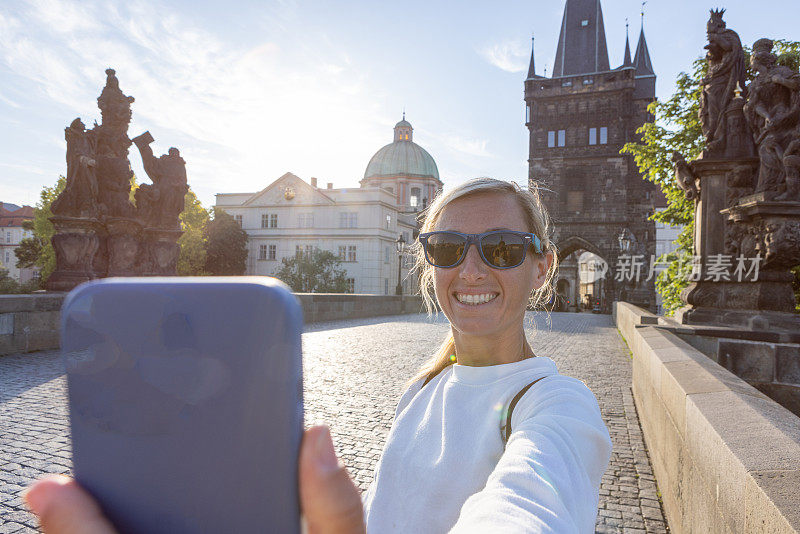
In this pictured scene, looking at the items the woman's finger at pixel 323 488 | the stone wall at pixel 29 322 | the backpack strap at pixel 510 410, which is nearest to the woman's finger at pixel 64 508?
the woman's finger at pixel 323 488

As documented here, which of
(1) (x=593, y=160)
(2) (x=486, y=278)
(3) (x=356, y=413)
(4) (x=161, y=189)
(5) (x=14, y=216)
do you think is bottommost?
(3) (x=356, y=413)

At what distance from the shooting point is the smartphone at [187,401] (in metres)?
0.56

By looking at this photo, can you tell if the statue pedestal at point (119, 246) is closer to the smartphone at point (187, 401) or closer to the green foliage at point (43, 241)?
the smartphone at point (187, 401)

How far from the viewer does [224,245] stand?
50.8 m

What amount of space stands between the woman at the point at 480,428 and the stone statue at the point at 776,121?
6.08 metres

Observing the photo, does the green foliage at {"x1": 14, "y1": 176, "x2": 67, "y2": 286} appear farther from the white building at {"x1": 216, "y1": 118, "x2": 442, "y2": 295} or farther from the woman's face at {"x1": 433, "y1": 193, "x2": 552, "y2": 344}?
the woman's face at {"x1": 433, "y1": 193, "x2": 552, "y2": 344}

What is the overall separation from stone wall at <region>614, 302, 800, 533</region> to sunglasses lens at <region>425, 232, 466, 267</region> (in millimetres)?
968

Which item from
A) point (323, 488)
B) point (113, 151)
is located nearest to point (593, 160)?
point (113, 151)

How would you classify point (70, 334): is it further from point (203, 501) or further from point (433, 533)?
point (433, 533)

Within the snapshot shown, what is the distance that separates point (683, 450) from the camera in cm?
260

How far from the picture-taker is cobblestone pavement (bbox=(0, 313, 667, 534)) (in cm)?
328

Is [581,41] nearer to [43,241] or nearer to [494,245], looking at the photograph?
[43,241]

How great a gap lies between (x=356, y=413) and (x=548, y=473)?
4748 millimetres

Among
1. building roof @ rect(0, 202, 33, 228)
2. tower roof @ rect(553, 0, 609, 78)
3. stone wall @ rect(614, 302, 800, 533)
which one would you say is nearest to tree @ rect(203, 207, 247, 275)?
tower roof @ rect(553, 0, 609, 78)
